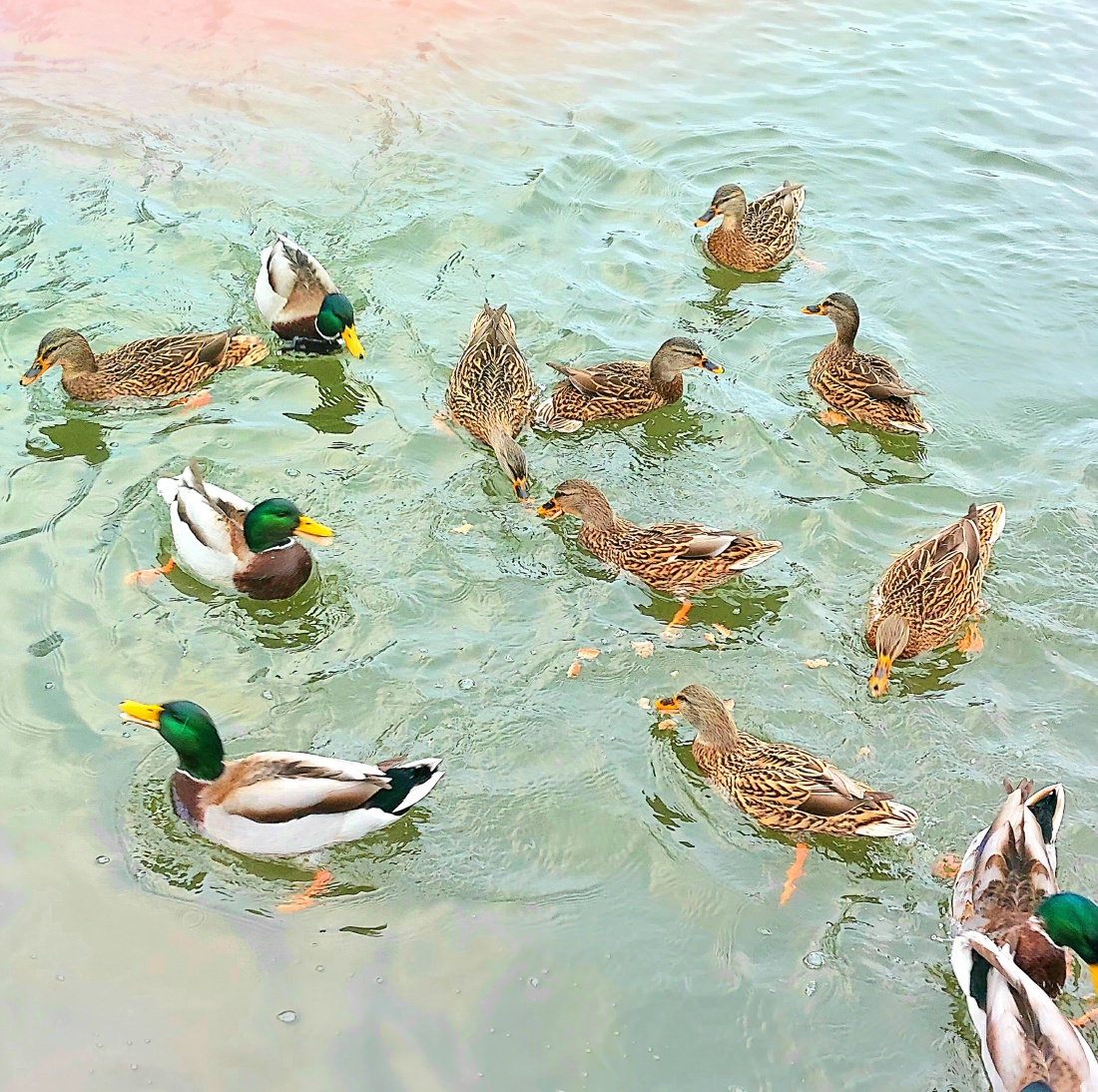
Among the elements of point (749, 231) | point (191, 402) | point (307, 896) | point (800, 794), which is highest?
point (749, 231)

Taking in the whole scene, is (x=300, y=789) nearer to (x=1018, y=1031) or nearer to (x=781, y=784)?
(x=781, y=784)

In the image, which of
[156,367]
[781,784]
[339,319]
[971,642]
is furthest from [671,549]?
[156,367]

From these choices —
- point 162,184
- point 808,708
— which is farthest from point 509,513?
point 162,184

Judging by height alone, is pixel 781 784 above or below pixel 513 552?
below

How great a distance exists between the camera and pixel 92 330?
312 inches

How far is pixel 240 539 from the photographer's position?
6055mm

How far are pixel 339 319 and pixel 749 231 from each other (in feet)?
11.0

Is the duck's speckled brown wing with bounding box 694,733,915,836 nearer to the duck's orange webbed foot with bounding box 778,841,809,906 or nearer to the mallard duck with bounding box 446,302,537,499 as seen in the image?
the duck's orange webbed foot with bounding box 778,841,809,906

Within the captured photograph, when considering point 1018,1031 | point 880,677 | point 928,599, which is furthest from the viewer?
point 928,599

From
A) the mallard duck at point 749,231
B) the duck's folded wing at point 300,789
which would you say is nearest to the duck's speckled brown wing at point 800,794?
the duck's folded wing at point 300,789

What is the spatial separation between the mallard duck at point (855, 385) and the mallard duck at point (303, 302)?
3112 millimetres

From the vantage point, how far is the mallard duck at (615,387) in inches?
288

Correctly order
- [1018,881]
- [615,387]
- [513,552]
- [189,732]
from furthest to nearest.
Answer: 1. [615,387]
2. [513,552]
3. [189,732]
4. [1018,881]

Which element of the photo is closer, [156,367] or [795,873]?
[795,873]
